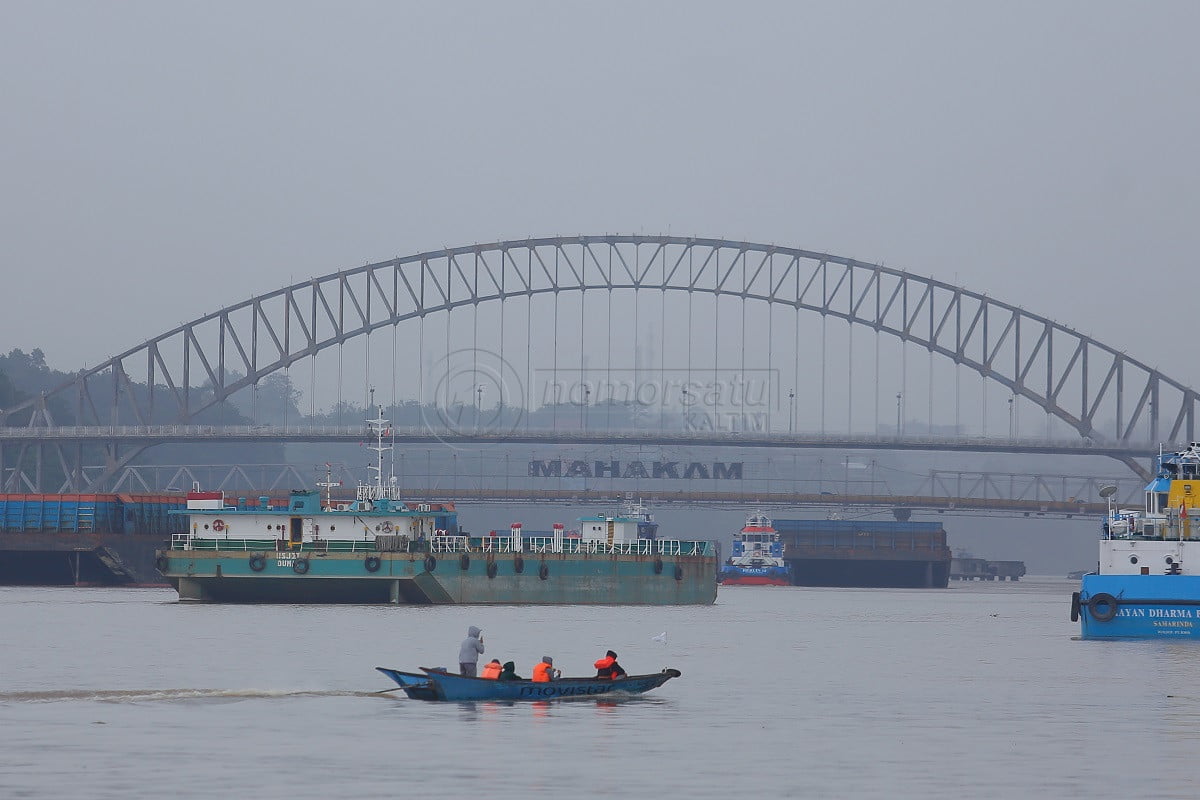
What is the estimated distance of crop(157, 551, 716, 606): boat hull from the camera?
92562 mm

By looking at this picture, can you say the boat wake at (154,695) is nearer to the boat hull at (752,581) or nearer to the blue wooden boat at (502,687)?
the blue wooden boat at (502,687)

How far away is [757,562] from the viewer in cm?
18300

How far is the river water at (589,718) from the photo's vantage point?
3456 centimetres

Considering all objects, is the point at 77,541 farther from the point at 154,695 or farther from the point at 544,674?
the point at 544,674

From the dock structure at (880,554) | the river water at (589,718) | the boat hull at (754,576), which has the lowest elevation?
the river water at (589,718)

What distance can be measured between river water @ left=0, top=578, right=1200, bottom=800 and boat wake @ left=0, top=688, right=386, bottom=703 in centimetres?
12

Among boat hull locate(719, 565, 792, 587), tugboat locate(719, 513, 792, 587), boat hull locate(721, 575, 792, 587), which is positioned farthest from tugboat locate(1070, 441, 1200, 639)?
tugboat locate(719, 513, 792, 587)

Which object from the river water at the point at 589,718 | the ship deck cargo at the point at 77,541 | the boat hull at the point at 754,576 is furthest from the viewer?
the boat hull at the point at 754,576

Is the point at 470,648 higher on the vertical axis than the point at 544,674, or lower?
higher

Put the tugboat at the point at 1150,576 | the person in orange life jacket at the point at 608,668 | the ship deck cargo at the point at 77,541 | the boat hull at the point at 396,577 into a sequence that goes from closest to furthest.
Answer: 1. the person in orange life jacket at the point at 608,668
2. the tugboat at the point at 1150,576
3. the boat hull at the point at 396,577
4. the ship deck cargo at the point at 77,541

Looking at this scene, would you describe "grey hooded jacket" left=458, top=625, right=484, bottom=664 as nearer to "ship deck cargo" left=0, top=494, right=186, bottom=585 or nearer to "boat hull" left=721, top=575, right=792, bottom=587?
"ship deck cargo" left=0, top=494, right=186, bottom=585

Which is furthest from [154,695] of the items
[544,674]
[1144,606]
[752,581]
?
[752,581]

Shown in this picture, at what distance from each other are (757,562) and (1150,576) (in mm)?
115604

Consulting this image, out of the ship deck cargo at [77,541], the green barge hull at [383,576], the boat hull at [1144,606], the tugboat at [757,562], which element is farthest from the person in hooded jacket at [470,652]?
the tugboat at [757,562]
